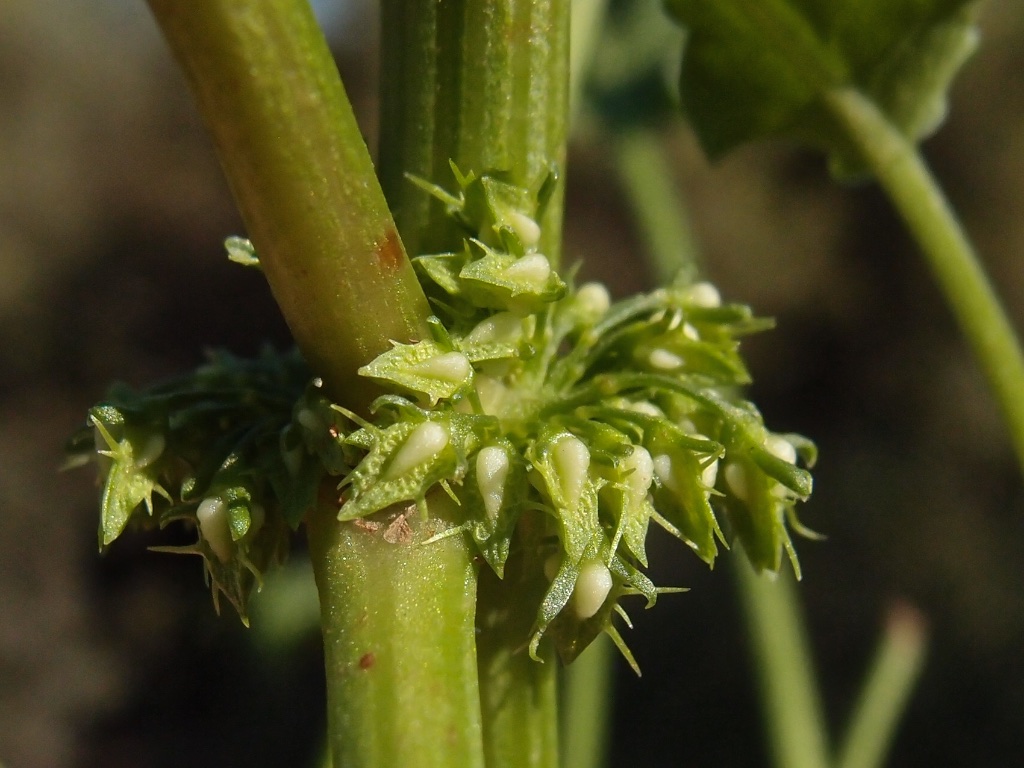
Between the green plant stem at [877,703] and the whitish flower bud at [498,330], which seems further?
the green plant stem at [877,703]

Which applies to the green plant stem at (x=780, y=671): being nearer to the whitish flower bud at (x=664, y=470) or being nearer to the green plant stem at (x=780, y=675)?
the green plant stem at (x=780, y=675)


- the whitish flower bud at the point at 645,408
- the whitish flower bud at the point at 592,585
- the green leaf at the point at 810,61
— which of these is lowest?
the whitish flower bud at the point at 592,585

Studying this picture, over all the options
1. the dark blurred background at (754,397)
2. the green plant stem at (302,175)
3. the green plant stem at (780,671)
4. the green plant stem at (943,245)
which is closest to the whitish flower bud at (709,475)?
the green plant stem at (302,175)

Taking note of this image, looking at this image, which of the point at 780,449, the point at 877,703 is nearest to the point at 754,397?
the point at 877,703

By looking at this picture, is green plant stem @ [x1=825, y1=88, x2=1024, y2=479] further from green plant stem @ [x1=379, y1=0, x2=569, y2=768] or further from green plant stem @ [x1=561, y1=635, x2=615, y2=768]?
green plant stem @ [x1=561, y1=635, x2=615, y2=768]

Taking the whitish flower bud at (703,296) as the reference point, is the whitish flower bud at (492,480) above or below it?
below

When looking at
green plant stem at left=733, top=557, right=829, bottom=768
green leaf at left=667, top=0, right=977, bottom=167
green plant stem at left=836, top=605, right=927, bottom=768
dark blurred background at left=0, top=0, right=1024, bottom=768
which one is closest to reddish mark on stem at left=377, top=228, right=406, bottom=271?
green leaf at left=667, top=0, right=977, bottom=167
